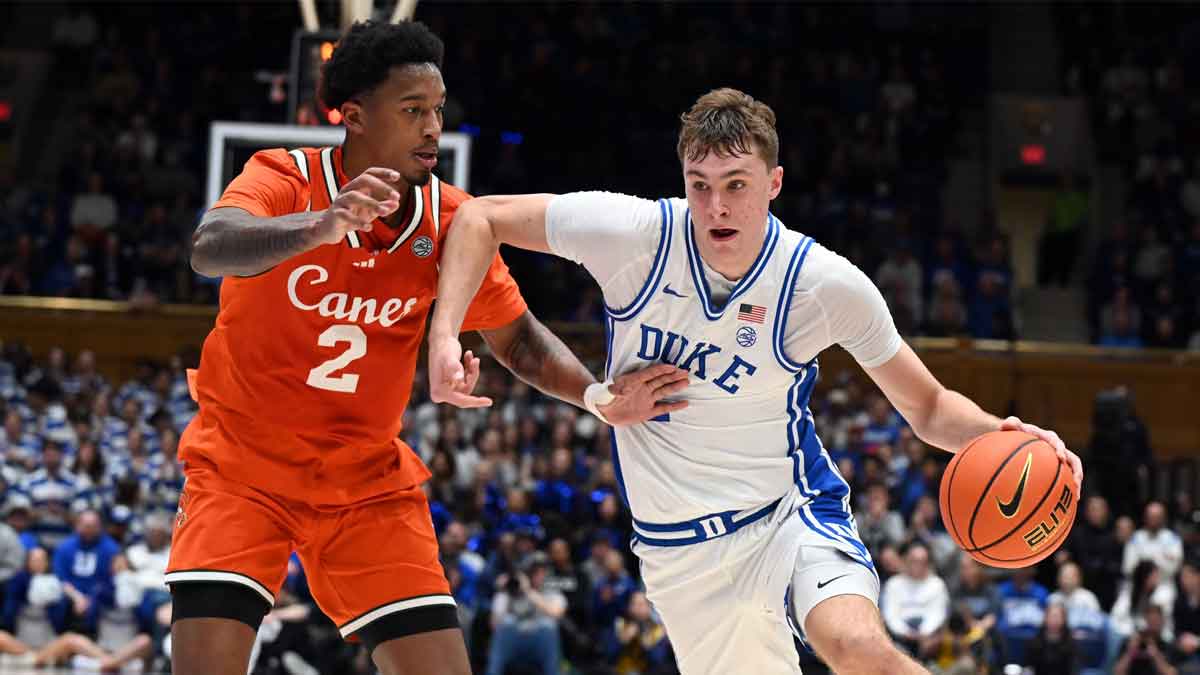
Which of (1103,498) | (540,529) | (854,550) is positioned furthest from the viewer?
(1103,498)

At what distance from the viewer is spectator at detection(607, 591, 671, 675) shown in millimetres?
13828

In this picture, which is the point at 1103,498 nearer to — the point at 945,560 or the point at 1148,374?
the point at 945,560

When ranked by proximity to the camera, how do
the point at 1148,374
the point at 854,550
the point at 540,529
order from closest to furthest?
1. the point at 854,550
2. the point at 540,529
3. the point at 1148,374

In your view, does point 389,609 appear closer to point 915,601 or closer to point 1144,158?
point 915,601

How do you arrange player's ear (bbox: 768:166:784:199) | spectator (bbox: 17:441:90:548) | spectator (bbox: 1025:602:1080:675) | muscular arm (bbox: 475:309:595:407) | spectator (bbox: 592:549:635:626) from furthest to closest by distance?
1. spectator (bbox: 17:441:90:548)
2. spectator (bbox: 592:549:635:626)
3. spectator (bbox: 1025:602:1080:675)
4. muscular arm (bbox: 475:309:595:407)
5. player's ear (bbox: 768:166:784:199)

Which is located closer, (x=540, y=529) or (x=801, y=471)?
(x=801, y=471)

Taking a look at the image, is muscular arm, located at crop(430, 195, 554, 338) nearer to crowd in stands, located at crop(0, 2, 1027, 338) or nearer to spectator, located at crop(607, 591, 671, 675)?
spectator, located at crop(607, 591, 671, 675)

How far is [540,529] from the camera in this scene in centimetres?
1482

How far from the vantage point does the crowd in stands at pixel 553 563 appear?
13664 millimetres

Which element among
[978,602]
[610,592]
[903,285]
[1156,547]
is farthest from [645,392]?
[903,285]

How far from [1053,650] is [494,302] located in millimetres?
9638

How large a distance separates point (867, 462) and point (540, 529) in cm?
325

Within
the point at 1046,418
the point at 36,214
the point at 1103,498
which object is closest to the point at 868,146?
the point at 1046,418

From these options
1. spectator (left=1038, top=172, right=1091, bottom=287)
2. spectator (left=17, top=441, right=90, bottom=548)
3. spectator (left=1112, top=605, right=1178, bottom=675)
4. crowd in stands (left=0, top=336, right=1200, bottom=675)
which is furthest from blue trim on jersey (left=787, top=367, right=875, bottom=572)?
spectator (left=1038, top=172, right=1091, bottom=287)
